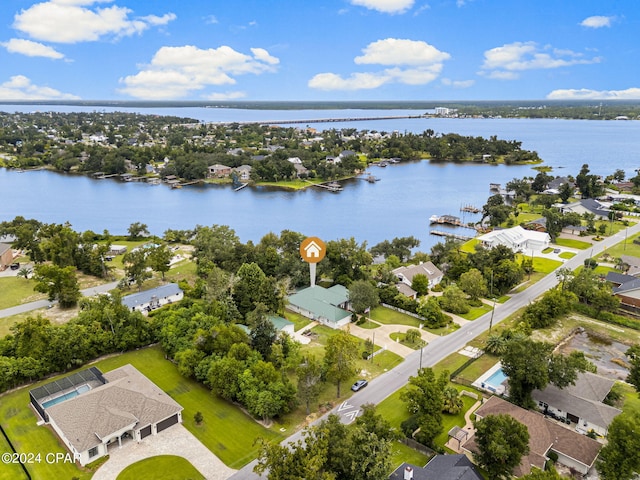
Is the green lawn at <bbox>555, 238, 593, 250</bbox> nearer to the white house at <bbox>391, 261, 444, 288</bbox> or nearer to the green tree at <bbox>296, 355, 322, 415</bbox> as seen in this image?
the white house at <bbox>391, 261, 444, 288</bbox>

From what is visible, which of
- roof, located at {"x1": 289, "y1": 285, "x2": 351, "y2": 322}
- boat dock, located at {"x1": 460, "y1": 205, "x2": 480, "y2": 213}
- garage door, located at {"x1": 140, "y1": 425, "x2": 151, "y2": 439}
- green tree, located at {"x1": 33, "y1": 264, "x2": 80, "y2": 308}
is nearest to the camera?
garage door, located at {"x1": 140, "y1": 425, "x2": 151, "y2": 439}

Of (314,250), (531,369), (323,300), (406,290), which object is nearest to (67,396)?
(323,300)

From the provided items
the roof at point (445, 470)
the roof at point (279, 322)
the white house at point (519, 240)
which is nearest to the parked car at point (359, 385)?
the roof at point (445, 470)

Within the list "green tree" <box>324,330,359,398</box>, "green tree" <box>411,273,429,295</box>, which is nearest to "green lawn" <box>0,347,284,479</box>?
"green tree" <box>324,330,359,398</box>

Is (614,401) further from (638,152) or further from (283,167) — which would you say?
(638,152)

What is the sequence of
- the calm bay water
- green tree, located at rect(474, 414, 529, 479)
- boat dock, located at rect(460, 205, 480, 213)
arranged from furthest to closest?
boat dock, located at rect(460, 205, 480, 213)
the calm bay water
green tree, located at rect(474, 414, 529, 479)

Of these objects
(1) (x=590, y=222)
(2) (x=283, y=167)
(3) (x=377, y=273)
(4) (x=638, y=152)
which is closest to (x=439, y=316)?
(3) (x=377, y=273)

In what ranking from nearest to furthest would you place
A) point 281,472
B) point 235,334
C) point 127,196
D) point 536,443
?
point 281,472, point 536,443, point 235,334, point 127,196
